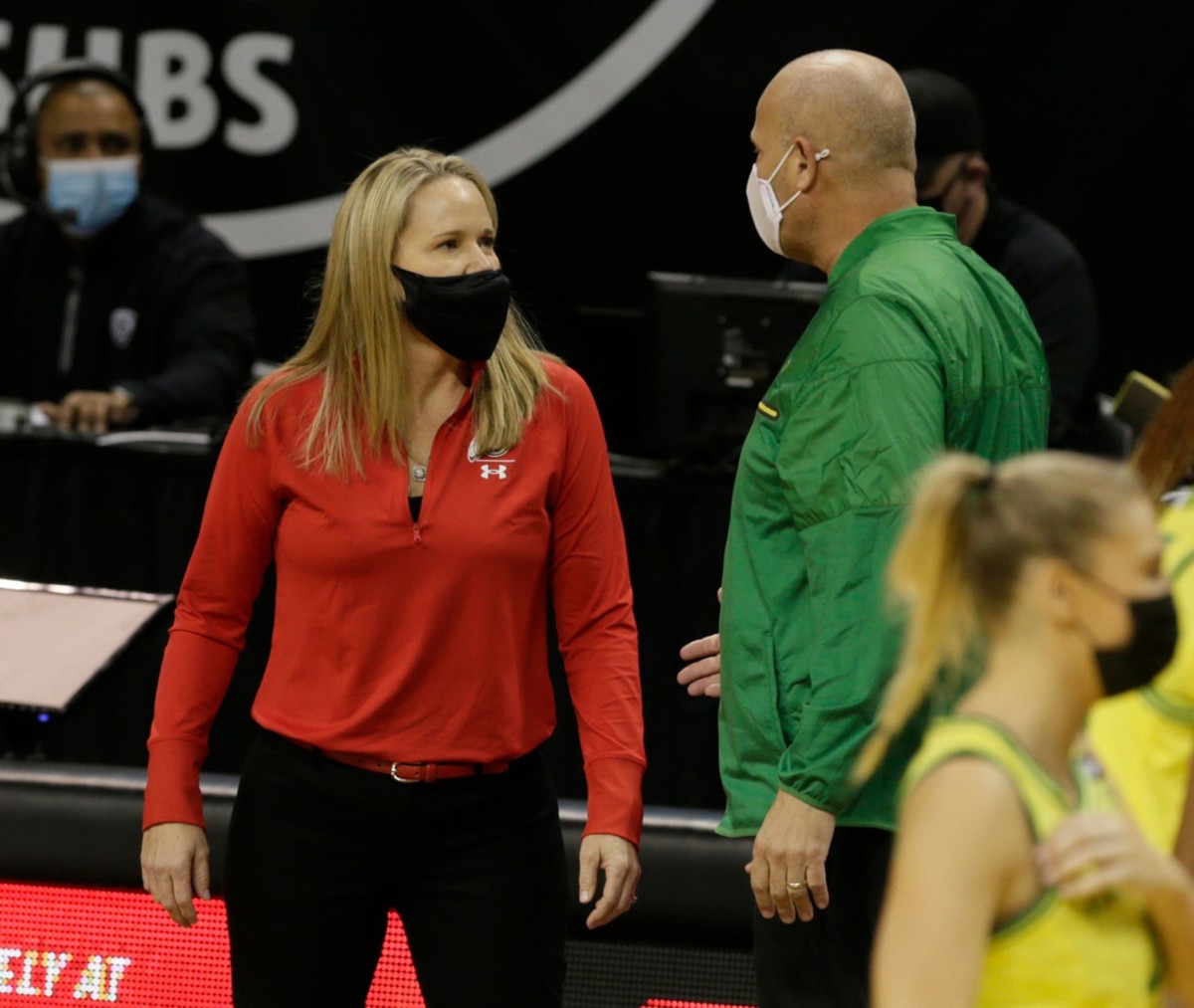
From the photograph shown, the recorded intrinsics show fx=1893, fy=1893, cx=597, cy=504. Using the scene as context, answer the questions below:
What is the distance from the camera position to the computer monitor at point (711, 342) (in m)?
4.82

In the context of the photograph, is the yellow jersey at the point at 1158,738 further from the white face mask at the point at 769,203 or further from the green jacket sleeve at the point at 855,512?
the white face mask at the point at 769,203

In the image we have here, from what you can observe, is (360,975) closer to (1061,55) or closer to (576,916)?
(576,916)

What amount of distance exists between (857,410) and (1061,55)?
409 centimetres

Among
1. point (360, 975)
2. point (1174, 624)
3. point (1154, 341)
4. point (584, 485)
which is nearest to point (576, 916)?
point (360, 975)

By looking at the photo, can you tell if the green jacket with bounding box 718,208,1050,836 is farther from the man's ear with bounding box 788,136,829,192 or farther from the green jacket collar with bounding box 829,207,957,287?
the man's ear with bounding box 788,136,829,192

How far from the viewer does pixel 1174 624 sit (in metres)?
1.47

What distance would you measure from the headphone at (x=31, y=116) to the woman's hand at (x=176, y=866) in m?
3.51

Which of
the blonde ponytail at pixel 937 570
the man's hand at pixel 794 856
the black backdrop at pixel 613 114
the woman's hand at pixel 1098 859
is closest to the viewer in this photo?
the woman's hand at pixel 1098 859

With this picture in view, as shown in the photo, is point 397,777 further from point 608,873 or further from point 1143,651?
point 1143,651

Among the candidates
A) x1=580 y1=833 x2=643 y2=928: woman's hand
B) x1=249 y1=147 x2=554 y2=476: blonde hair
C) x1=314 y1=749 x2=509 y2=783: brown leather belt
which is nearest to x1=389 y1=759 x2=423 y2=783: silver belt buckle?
x1=314 y1=749 x2=509 y2=783: brown leather belt

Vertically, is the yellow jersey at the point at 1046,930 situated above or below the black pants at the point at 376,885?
above

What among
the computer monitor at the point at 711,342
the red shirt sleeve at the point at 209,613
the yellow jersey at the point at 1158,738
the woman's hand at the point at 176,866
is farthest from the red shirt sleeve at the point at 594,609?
the computer monitor at the point at 711,342

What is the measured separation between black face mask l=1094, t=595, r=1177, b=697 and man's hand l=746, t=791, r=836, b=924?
0.81 metres

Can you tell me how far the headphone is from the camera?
5.57 meters
